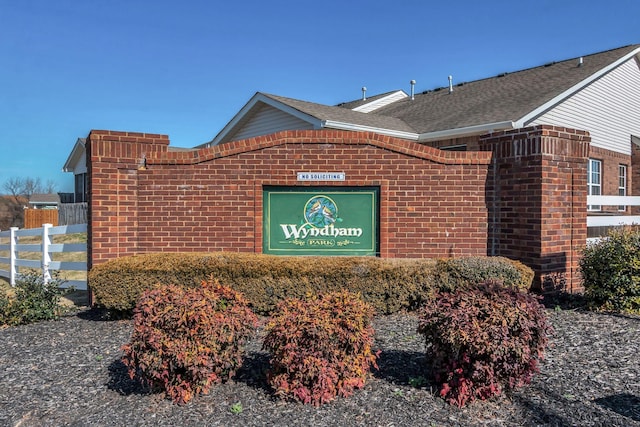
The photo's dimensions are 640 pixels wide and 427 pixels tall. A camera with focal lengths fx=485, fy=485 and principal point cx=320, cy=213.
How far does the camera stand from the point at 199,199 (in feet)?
24.4

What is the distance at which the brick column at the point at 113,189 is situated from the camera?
7.08 m

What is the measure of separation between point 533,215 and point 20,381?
6.74 m

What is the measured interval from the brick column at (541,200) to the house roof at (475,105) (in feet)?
A: 17.1

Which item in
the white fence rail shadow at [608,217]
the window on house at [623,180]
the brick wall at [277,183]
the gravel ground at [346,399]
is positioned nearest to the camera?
the gravel ground at [346,399]

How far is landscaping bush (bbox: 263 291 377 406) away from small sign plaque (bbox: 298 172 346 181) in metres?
3.65

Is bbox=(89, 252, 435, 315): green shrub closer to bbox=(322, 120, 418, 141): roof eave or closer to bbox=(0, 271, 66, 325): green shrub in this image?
bbox=(0, 271, 66, 325): green shrub

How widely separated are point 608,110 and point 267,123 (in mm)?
11655

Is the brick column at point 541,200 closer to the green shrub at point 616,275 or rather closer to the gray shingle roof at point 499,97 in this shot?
the green shrub at point 616,275

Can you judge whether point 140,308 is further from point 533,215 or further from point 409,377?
point 533,215

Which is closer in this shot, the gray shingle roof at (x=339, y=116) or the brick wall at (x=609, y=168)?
the gray shingle roof at (x=339, y=116)

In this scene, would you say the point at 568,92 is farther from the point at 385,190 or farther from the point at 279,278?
the point at 279,278

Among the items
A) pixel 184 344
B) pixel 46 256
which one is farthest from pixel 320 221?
pixel 46 256

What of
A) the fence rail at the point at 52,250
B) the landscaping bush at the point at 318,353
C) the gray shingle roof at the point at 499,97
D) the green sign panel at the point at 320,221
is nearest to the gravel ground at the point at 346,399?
the landscaping bush at the point at 318,353

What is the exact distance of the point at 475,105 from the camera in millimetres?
15250
